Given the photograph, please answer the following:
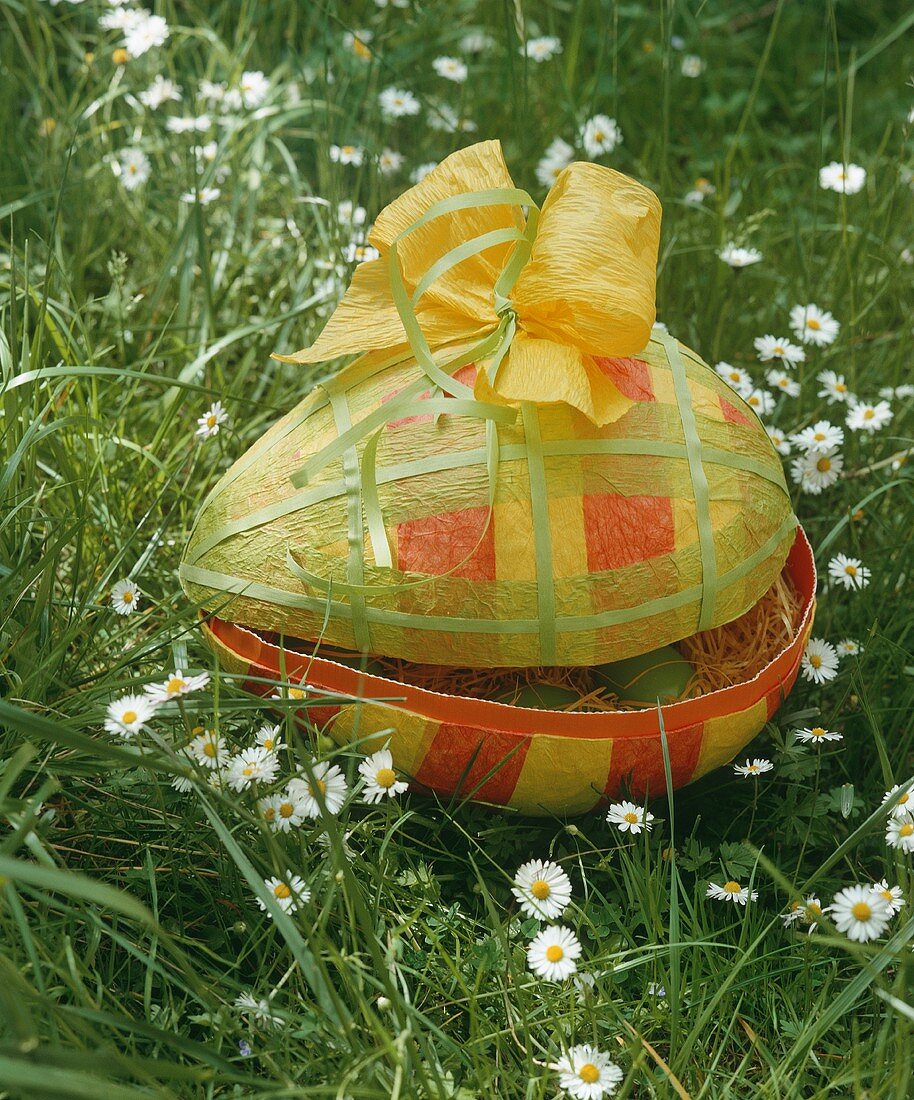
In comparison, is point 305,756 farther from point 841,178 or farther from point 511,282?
point 841,178

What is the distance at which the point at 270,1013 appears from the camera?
117cm

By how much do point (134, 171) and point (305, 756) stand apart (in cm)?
162

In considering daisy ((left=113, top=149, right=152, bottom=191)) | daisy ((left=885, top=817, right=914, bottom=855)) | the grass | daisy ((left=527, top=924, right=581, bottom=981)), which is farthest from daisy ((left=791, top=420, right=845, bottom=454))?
daisy ((left=113, top=149, right=152, bottom=191))

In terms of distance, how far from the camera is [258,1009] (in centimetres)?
118

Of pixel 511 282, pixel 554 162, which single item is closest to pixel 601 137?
pixel 554 162

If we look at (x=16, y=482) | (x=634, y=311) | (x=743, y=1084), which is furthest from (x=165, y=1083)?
(x=634, y=311)

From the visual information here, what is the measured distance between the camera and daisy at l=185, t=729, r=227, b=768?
1.32 meters

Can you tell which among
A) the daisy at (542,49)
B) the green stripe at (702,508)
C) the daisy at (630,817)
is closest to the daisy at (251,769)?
the daisy at (630,817)

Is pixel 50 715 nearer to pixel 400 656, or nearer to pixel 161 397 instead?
pixel 400 656

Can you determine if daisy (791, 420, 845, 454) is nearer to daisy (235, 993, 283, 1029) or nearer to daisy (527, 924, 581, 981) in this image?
daisy (527, 924, 581, 981)

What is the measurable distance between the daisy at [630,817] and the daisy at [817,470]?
0.72m

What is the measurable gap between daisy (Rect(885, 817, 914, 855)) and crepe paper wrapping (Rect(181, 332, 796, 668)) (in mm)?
316

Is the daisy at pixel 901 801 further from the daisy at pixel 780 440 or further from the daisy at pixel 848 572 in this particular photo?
the daisy at pixel 780 440

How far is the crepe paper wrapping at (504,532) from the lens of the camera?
1.38m
